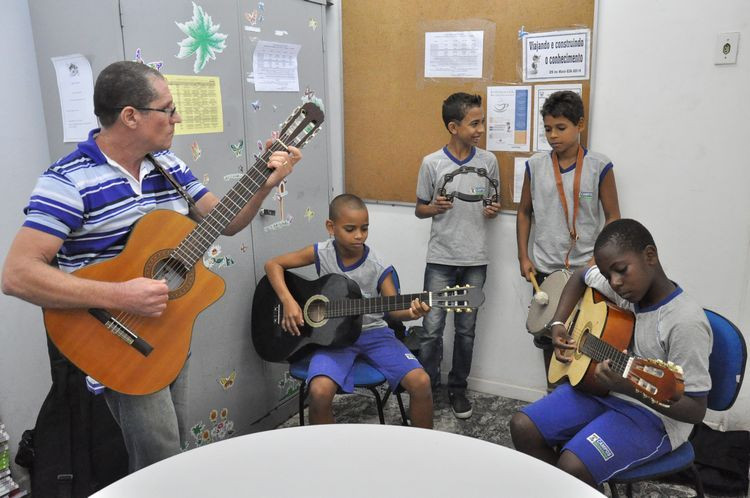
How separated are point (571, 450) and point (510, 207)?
5.61 feet

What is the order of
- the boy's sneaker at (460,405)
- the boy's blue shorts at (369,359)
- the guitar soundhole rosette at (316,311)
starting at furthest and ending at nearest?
1. the boy's sneaker at (460,405)
2. the guitar soundhole rosette at (316,311)
3. the boy's blue shorts at (369,359)

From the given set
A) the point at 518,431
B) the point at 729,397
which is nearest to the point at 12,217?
the point at 518,431

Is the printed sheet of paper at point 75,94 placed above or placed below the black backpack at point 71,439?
above

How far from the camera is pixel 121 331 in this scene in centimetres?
184

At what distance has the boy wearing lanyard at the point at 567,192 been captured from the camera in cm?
287

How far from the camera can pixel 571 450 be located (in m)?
1.89

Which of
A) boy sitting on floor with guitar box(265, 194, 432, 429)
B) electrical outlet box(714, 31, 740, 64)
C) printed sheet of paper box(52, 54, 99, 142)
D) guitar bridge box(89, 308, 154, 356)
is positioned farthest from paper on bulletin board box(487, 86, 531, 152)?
guitar bridge box(89, 308, 154, 356)

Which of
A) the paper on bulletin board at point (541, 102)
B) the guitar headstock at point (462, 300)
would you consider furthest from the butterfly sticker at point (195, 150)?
the paper on bulletin board at point (541, 102)

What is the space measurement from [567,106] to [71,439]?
256 cm

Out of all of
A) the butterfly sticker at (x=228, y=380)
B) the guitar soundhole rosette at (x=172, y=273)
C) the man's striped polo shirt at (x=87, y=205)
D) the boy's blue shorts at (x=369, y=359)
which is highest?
the man's striped polo shirt at (x=87, y=205)

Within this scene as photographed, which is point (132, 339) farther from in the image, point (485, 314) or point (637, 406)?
point (485, 314)

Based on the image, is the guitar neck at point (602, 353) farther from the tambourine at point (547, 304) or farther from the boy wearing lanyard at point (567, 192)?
the boy wearing lanyard at point (567, 192)

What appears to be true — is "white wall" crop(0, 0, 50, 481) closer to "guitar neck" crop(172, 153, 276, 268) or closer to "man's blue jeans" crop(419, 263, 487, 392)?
"guitar neck" crop(172, 153, 276, 268)

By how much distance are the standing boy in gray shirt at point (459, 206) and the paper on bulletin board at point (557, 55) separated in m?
0.33
